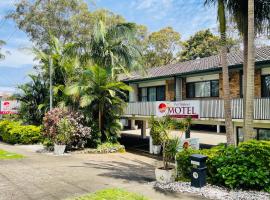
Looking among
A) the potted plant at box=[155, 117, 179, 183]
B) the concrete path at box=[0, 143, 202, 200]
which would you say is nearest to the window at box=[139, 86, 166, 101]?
the concrete path at box=[0, 143, 202, 200]

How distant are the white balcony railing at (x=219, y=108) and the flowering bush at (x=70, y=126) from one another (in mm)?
5259

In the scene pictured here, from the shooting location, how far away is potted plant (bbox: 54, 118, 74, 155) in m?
20.1

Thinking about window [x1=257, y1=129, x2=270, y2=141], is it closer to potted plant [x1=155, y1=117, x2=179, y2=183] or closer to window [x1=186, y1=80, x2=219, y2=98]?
window [x1=186, y1=80, x2=219, y2=98]

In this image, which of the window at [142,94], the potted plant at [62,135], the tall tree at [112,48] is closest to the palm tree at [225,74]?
the potted plant at [62,135]

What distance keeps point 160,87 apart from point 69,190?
19314mm

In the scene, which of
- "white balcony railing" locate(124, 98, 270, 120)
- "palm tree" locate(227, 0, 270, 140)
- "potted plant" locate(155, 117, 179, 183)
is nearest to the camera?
"potted plant" locate(155, 117, 179, 183)

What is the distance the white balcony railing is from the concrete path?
666cm

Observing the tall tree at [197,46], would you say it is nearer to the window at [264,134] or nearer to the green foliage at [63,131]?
the window at [264,134]

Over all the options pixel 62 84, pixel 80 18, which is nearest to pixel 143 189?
pixel 62 84

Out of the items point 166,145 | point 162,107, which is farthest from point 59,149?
point 166,145

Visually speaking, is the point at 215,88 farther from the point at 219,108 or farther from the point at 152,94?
the point at 152,94

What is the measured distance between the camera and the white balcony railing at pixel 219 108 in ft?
53.4

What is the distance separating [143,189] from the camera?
1053 cm

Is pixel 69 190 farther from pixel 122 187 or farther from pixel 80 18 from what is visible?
pixel 80 18
